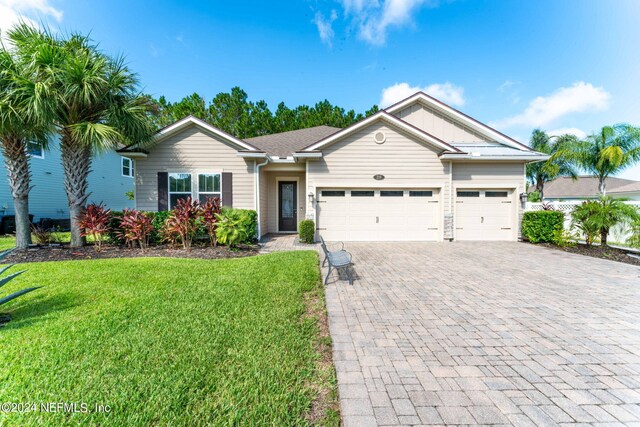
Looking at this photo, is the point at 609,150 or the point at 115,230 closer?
the point at 115,230

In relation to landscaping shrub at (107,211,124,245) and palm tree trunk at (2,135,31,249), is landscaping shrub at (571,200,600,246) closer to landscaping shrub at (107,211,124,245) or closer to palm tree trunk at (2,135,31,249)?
landscaping shrub at (107,211,124,245)

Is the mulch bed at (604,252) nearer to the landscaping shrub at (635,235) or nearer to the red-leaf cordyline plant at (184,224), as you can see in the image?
the landscaping shrub at (635,235)

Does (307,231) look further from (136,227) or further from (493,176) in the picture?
(493,176)

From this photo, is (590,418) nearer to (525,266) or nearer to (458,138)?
(525,266)

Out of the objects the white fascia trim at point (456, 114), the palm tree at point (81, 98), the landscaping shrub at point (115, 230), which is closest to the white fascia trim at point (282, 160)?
the palm tree at point (81, 98)

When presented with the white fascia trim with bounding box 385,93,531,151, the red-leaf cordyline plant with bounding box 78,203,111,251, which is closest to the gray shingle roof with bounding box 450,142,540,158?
the white fascia trim with bounding box 385,93,531,151

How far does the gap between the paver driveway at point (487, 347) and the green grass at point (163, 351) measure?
0.55 metres

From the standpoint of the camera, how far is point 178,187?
10156 millimetres

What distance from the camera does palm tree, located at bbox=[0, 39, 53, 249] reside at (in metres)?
6.76

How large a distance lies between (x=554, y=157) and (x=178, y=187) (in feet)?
76.0

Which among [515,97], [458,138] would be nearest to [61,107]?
[458,138]

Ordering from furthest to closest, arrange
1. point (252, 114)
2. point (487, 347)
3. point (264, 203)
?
point (252, 114) < point (264, 203) < point (487, 347)

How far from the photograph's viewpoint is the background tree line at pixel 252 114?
2167 cm

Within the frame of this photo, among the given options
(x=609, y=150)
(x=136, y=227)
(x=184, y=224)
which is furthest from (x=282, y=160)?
(x=609, y=150)
